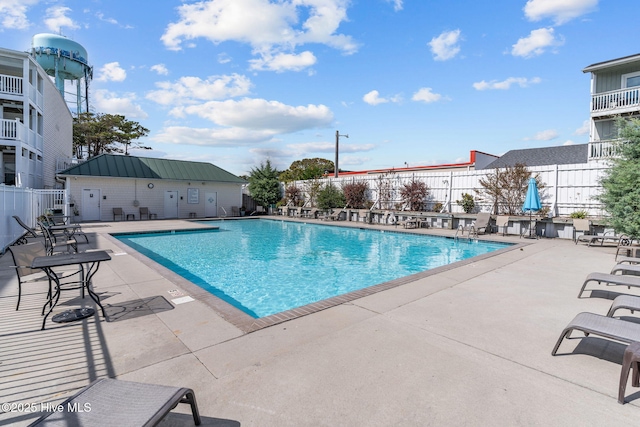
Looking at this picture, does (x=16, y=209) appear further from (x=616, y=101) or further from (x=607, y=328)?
(x=616, y=101)

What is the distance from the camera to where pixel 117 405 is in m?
1.62

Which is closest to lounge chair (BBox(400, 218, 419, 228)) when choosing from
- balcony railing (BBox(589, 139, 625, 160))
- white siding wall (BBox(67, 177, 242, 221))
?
balcony railing (BBox(589, 139, 625, 160))

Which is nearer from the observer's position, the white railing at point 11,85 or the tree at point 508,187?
the tree at point 508,187

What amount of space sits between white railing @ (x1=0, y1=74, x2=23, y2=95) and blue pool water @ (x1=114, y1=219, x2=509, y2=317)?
9425 mm

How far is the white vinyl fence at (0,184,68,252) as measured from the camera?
25.8 ft

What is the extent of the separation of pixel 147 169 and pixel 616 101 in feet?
85.6

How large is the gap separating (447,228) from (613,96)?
10117 mm

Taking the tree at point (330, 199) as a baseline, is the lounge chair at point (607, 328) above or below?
below

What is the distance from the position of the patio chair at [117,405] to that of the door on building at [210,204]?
2215cm

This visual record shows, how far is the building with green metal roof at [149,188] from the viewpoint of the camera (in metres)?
18.1

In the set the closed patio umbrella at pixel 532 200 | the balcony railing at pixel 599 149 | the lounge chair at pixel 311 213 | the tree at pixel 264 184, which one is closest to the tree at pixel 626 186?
the closed patio umbrella at pixel 532 200

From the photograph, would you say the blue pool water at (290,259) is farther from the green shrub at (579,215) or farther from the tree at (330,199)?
the tree at (330,199)

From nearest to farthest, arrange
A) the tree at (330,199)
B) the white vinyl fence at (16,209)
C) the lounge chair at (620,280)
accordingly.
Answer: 1. the lounge chair at (620,280)
2. the white vinyl fence at (16,209)
3. the tree at (330,199)


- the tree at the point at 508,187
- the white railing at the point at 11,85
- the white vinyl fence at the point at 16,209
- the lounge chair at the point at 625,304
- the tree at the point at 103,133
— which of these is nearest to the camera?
the lounge chair at the point at 625,304
